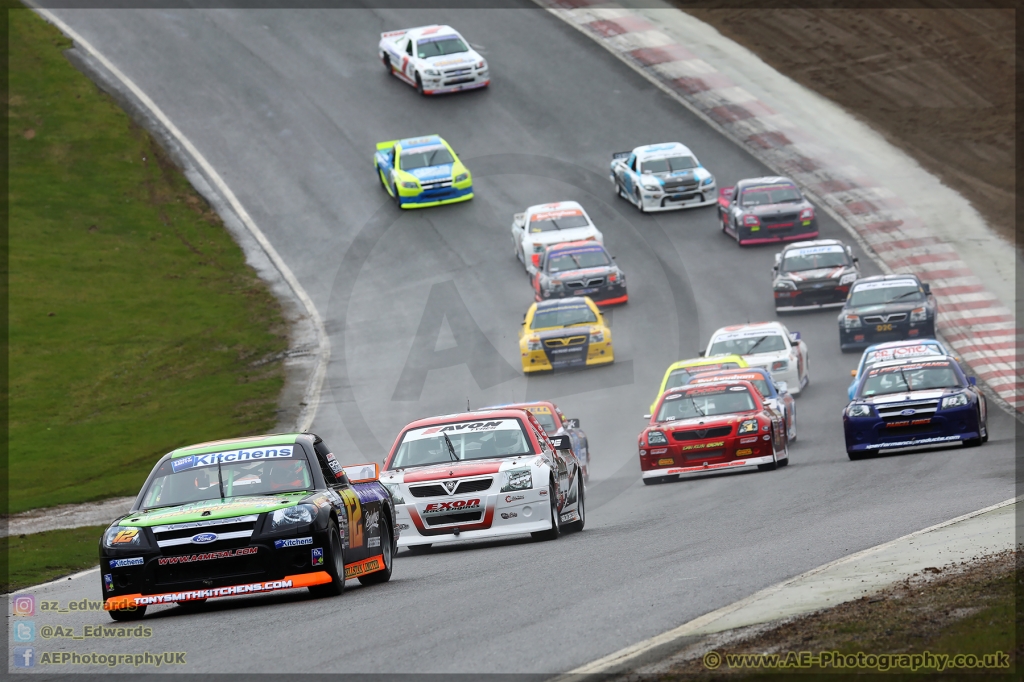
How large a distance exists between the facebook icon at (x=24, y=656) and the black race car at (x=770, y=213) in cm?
2848

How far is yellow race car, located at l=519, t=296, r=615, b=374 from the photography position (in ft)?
99.0

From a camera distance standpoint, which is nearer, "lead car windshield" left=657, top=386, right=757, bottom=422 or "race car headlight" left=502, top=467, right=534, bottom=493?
"race car headlight" left=502, top=467, right=534, bottom=493

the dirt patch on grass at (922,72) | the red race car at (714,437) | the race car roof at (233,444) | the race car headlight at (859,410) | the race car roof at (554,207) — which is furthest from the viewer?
the dirt patch on grass at (922,72)

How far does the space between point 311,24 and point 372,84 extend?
5298 millimetres

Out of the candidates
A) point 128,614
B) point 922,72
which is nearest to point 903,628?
point 128,614

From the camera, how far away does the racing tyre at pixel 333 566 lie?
1092cm

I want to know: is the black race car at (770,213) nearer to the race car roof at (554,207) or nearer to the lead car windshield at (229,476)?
the race car roof at (554,207)

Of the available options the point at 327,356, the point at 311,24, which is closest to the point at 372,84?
the point at 311,24

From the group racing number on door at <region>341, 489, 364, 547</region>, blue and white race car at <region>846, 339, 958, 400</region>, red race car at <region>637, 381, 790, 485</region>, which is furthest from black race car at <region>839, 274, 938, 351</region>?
racing number on door at <region>341, 489, 364, 547</region>

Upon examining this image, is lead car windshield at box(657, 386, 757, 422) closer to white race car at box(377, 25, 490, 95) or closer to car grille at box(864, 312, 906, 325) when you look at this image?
car grille at box(864, 312, 906, 325)

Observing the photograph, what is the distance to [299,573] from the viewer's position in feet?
35.5

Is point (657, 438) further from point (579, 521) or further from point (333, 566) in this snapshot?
point (333, 566)

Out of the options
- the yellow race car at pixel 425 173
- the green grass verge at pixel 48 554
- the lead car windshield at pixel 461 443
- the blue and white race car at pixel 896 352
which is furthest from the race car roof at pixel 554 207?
the lead car windshield at pixel 461 443

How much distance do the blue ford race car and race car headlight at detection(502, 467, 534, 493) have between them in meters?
6.92
